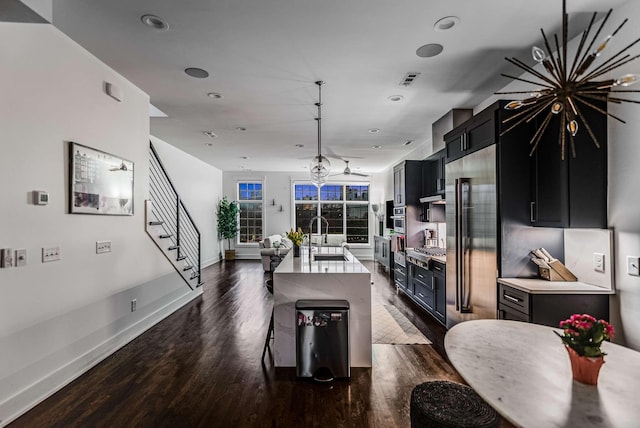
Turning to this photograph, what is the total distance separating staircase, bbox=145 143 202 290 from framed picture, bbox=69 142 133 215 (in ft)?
1.75

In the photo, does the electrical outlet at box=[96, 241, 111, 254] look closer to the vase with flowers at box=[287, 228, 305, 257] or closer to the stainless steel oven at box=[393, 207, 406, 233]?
the vase with flowers at box=[287, 228, 305, 257]

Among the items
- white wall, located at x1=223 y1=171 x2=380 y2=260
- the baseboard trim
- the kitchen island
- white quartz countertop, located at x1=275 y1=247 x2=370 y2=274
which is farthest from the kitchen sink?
white wall, located at x1=223 y1=171 x2=380 y2=260

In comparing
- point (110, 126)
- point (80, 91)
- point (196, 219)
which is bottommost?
point (196, 219)

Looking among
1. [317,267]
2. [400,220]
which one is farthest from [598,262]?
[400,220]

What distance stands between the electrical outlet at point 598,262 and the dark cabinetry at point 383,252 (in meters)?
5.54

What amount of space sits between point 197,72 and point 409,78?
7.59 ft

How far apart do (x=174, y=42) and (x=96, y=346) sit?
3.01 metres

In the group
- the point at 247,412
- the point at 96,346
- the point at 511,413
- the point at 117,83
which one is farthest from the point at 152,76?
the point at 511,413

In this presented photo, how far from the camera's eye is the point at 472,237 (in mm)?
3369

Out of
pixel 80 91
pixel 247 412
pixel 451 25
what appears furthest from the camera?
pixel 80 91

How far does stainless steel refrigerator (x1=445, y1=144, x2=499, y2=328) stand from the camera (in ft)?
9.91

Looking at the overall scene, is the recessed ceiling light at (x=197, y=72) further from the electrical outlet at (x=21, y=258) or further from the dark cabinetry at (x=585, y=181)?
the dark cabinetry at (x=585, y=181)

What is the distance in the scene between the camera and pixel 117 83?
3500 millimetres

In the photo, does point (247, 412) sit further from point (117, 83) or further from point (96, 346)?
point (117, 83)
